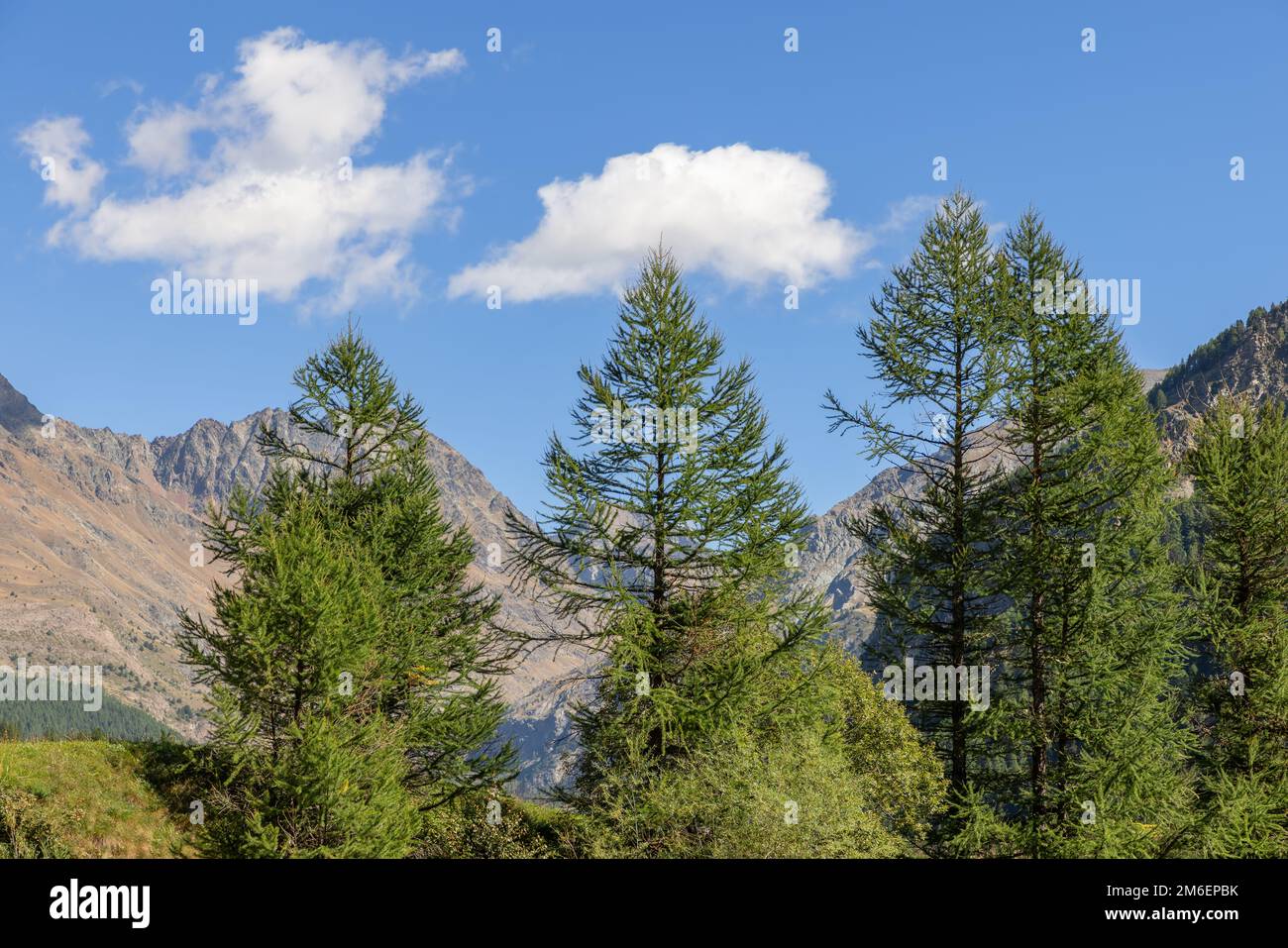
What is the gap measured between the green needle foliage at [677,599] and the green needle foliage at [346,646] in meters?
5.05

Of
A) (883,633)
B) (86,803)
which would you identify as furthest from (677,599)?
(86,803)

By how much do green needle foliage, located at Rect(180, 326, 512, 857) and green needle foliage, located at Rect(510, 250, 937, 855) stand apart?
5.05m

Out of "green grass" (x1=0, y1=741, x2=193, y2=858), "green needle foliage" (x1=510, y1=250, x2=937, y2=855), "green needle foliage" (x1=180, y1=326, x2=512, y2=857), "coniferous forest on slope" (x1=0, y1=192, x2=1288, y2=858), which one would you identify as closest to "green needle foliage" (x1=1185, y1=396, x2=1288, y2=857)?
"coniferous forest on slope" (x1=0, y1=192, x2=1288, y2=858)

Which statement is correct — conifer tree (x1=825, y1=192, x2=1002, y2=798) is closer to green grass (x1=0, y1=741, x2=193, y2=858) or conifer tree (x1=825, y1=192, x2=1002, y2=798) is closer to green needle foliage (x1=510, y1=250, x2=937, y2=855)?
green needle foliage (x1=510, y1=250, x2=937, y2=855)

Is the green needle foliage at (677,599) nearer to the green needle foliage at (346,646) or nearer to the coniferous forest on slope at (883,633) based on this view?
the coniferous forest on slope at (883,633)

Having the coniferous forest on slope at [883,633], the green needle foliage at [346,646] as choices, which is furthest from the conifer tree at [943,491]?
the green needle foliage at [346,646]

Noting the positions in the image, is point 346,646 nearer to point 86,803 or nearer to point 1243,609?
point 86,803

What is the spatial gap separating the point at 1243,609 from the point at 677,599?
17436mm

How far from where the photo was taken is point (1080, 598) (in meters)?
24.5

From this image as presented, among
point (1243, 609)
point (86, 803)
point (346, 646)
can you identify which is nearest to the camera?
point (346, 646)

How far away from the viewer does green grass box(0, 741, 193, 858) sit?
80.8 ft

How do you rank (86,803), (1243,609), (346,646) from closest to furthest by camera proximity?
(346,646)
(86,803)
(1243,609)
